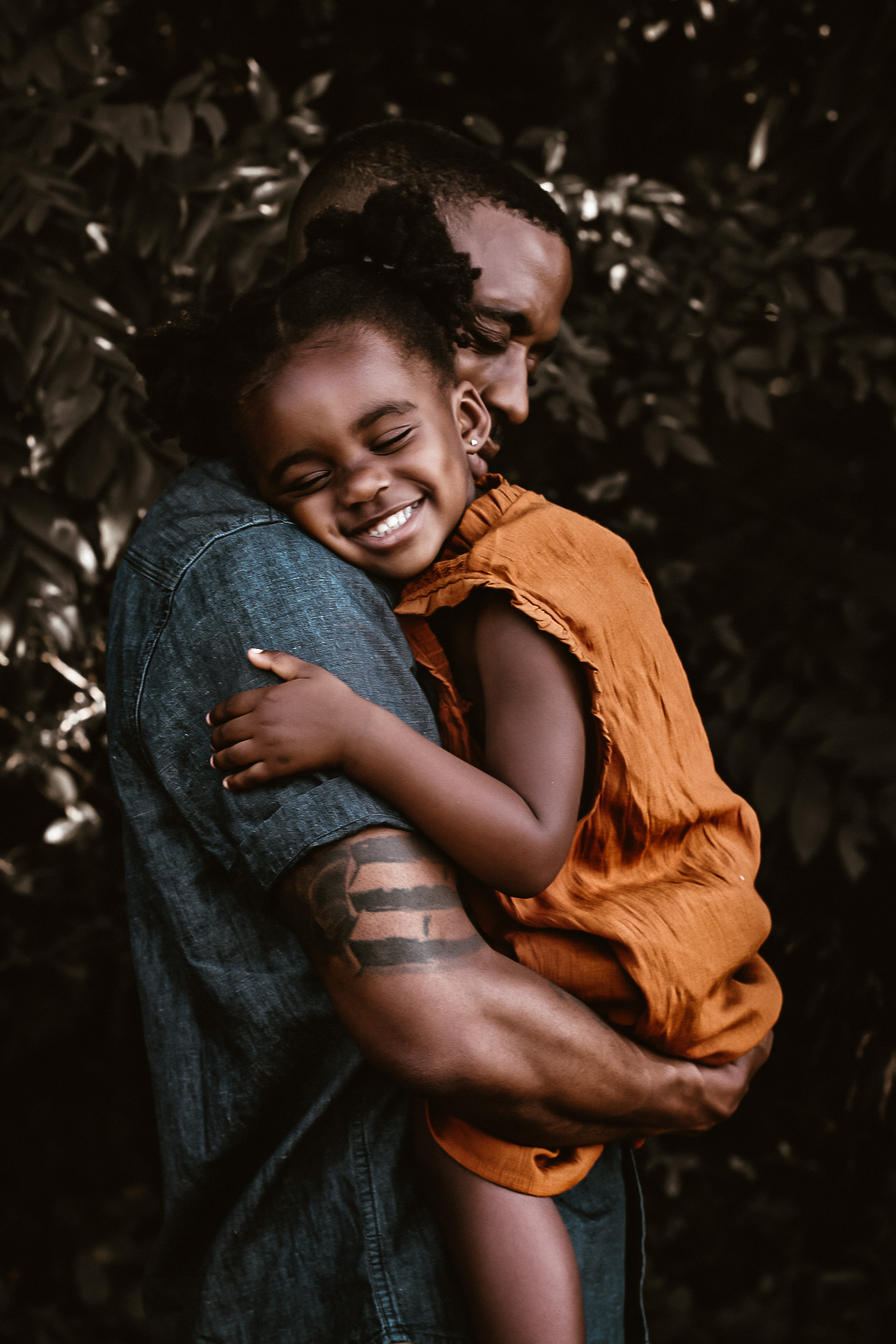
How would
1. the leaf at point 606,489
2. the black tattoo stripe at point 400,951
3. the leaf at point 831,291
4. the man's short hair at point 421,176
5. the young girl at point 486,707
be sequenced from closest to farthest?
1. the black tattoo stripe at point 400,951
2. the young girl at point 486,707
3. the man's short hair at point 421,176
4. the leaf at point 831,291
5. the leaf at point 606,489

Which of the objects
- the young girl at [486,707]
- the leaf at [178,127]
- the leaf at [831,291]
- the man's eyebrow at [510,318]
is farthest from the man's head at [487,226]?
the leaf at [831,291]

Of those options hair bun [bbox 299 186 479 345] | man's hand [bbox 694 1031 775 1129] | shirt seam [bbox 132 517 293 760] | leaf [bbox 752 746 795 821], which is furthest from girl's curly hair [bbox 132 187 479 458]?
leaf [bbox 752 746 795 821]

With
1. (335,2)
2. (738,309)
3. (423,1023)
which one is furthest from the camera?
(335,2)

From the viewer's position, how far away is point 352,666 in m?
0.99

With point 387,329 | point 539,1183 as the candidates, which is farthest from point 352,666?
point 539,1183

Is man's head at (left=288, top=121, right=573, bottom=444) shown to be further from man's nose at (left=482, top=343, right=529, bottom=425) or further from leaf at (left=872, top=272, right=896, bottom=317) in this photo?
leaf at (left=872, top=272, right=896, bottom=317)

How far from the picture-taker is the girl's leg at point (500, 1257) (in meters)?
1.02

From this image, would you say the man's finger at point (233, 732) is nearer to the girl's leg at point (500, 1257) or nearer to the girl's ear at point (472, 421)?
the girl's leg at point (500, 1257)

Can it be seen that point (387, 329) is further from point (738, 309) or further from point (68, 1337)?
point (68, 1337)

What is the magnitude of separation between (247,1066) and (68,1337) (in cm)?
247

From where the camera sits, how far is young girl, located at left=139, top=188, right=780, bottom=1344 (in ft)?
3.29

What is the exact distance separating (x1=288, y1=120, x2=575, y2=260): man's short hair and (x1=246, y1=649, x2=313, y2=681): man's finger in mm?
792

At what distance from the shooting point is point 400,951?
2.93 ft

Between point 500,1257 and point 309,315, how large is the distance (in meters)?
1.03
